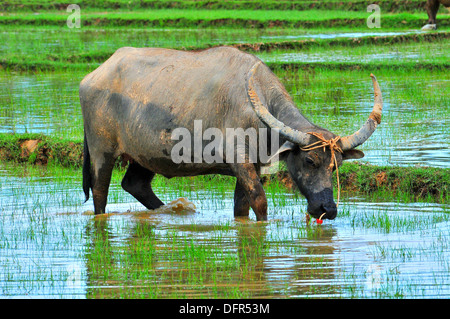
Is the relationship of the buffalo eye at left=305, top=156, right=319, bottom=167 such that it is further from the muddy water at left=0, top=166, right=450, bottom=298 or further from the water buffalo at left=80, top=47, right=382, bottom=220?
the muddy water at left=0, top=166, right=450, bottom=298

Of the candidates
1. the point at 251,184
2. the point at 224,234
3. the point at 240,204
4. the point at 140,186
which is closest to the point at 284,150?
the point at 251,184

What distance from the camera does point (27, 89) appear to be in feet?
36.8

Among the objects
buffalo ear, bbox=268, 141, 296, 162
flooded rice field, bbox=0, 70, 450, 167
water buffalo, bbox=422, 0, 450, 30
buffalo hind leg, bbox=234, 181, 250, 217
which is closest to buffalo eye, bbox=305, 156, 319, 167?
buffalo ear, bbox=268, 141, 296, 162

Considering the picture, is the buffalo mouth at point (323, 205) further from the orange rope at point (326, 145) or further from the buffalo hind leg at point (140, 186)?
the buffalo hind leg at point (140, 186)

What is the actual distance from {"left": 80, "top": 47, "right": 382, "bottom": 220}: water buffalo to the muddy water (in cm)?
27

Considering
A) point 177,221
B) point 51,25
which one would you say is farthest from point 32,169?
point 51,25

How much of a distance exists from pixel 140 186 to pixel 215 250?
4.83 feet

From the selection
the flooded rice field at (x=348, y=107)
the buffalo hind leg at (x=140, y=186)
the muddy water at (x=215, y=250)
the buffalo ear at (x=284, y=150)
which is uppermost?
the flooded rice field at (x=348, y=107)

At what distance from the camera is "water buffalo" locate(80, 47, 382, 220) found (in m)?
4.54

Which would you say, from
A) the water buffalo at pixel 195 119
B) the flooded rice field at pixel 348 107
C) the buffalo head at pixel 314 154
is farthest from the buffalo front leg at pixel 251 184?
the flooded rice field at pixel 348 107

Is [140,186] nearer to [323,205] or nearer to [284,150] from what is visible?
[284,150]

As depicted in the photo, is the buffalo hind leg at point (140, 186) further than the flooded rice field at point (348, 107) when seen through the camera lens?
No

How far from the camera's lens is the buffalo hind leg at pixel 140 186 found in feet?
18.9
